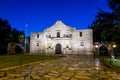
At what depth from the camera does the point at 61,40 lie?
39656 mm

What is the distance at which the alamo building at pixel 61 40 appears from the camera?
38.6 m

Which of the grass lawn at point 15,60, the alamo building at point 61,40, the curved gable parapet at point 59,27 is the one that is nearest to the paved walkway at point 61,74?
Answer: the grass lawn at point 15,60

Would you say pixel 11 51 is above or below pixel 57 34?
below

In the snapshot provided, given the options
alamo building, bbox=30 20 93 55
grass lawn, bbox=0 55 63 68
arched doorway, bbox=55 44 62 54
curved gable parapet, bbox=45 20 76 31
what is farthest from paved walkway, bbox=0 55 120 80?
curved gable parapet, bbox=45 20 76 31

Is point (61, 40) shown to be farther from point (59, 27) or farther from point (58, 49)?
point (59, 27)

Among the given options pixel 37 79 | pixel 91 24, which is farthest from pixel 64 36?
pixel 37 79

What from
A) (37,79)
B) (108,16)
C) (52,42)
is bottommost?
(37,79)

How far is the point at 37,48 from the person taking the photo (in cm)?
4122

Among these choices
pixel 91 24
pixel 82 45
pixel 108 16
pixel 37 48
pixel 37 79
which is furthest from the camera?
→ pixel 91 24

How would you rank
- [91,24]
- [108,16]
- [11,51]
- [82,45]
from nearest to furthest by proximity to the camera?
[108,16], [11,51], [82,45], [91,24]

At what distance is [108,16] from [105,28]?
223 cm

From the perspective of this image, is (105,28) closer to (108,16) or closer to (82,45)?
(108,16)

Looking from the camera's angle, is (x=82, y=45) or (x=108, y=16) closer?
(x=108, y=16)

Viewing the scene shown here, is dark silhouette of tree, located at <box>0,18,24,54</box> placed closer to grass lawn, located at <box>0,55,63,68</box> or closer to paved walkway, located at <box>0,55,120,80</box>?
grass lawn, located at <box>0,55,63,68</box>
